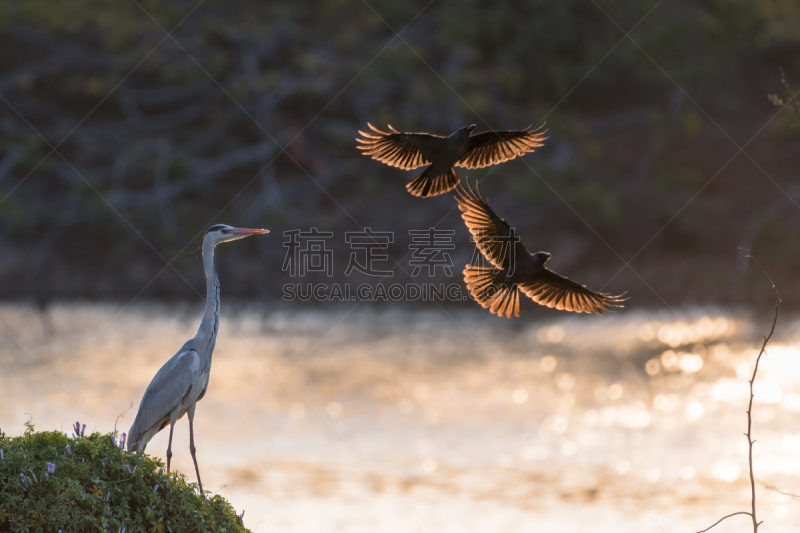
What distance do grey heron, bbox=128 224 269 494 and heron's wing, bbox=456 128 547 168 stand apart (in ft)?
5.48

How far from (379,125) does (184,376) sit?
12.1m

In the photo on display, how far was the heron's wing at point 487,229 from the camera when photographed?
6598 millimetres

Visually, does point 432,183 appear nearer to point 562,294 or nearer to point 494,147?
point 494,147

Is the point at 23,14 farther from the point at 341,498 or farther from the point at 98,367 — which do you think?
the point at 341,498

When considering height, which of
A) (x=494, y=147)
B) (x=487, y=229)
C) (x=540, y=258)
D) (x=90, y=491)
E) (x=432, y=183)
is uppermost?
(x=494, y=147)

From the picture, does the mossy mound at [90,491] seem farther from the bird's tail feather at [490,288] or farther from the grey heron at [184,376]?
the bird's tail feather at [490,288]

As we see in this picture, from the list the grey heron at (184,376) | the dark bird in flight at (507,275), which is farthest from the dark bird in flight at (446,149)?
the grey heron at (184,376)

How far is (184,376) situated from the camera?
7156 mm

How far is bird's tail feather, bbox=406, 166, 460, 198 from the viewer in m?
6.82

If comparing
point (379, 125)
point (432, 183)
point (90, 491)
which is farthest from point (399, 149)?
point (379, 125)

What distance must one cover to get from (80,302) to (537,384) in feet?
32.8

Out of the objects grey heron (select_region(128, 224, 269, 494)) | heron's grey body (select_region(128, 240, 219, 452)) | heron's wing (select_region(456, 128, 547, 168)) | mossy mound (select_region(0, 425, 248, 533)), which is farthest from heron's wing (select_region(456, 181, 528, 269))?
mossy mound (select_region(0, 425, 248, 533))

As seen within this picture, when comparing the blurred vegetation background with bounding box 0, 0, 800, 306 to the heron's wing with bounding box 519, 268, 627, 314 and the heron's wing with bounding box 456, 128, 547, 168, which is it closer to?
the heron's wing with bounding box 456, 128, 547, 168

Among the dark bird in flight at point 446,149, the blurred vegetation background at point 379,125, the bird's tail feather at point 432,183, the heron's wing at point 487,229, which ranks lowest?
the heron's wing at point 487,229
